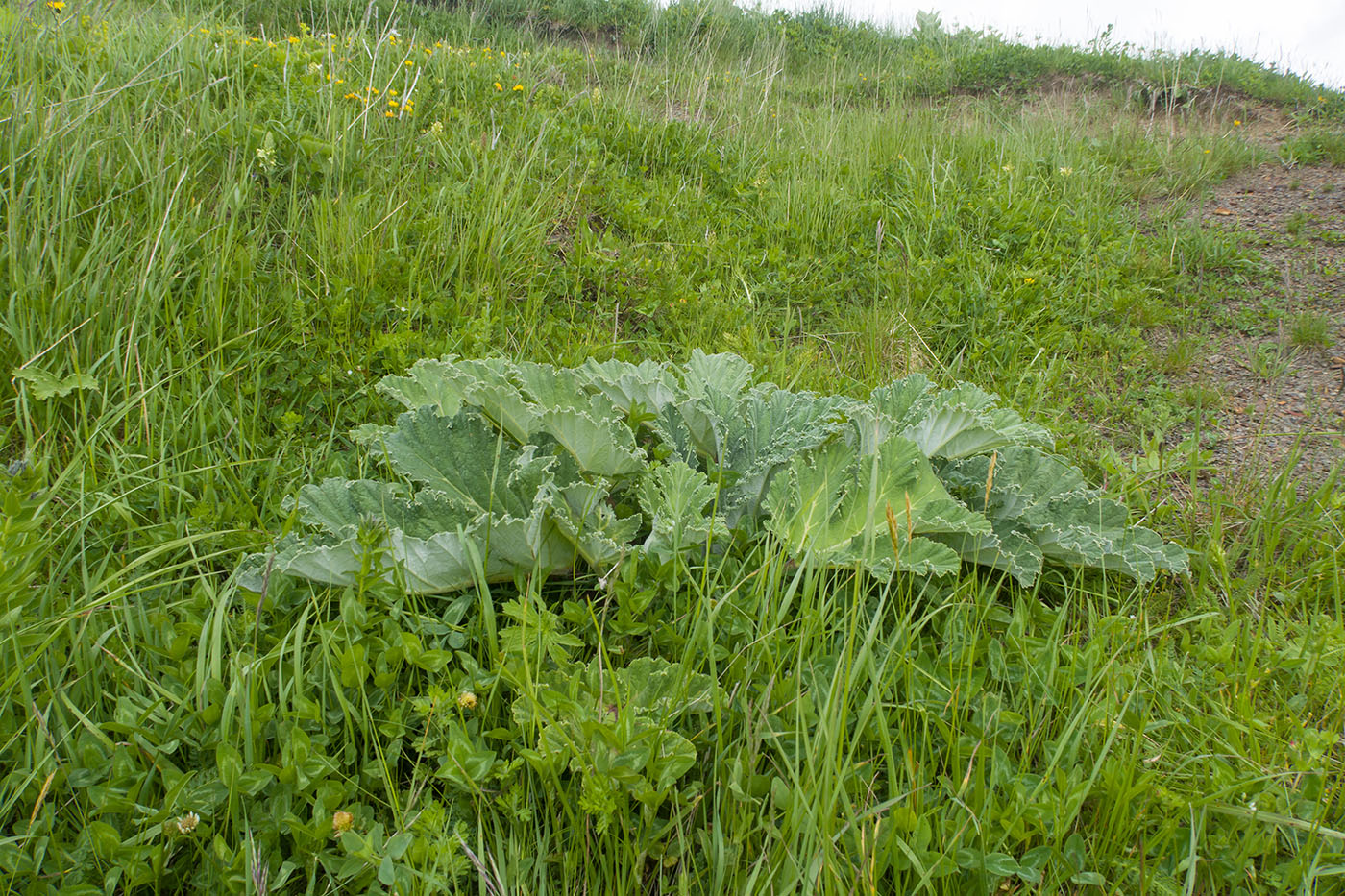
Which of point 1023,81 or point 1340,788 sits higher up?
point 1023,81

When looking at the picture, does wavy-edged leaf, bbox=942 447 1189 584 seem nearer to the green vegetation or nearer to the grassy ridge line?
the green vegetation

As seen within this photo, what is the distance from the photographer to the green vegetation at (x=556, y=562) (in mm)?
1284

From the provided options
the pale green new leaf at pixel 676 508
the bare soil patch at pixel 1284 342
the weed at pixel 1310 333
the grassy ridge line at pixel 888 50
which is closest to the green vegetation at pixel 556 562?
the pale green new leaf at pixel 676 508

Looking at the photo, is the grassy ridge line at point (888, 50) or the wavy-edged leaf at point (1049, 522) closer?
the wavy-edged leaf at point (1049, 522)

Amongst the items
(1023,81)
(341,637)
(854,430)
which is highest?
(1023,81)

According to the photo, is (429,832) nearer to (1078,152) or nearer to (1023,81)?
(1078,152)

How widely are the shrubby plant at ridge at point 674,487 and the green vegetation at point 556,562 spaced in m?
0.02

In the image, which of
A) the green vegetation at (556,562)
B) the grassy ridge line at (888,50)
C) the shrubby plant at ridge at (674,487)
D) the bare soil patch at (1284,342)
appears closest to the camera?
the green vegetation at (556,562)

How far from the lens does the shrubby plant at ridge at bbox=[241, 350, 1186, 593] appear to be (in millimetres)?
1646

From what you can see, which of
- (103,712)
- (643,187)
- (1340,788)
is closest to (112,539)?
(103,712)

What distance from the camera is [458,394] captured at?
2.04 meters

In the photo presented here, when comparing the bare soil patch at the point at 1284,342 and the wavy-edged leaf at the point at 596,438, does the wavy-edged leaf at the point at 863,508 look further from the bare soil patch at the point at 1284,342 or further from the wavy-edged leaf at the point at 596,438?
the bare soil patch at the point at 1284,342

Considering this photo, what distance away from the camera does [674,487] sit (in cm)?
175

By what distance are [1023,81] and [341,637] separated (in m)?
9.67
